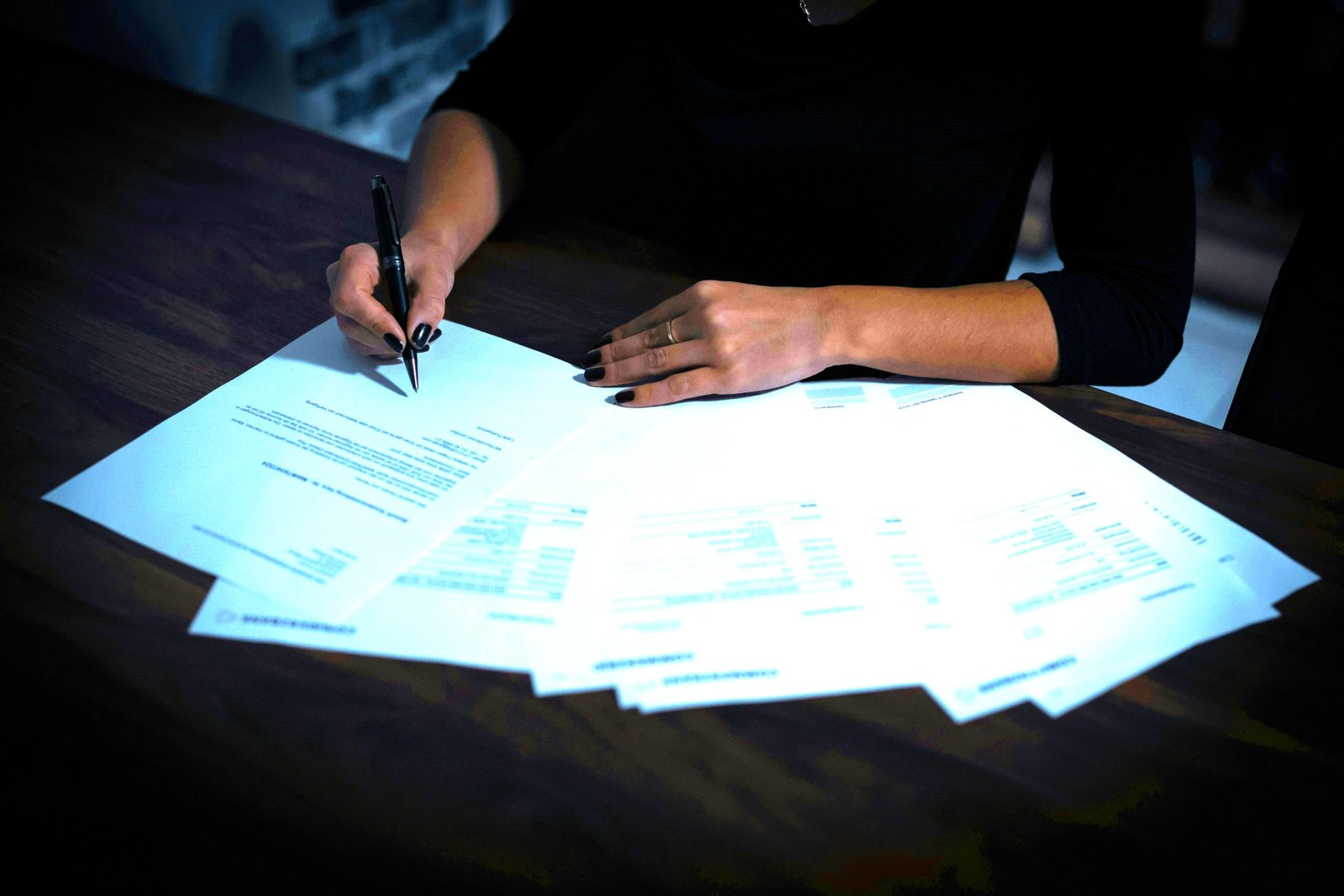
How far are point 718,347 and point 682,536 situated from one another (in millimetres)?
204

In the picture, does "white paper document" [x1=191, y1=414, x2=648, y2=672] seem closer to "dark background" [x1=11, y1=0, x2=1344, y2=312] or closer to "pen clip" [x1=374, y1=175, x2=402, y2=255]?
"pen clip" [x1=374, y1=175, x2=402, y2=255]

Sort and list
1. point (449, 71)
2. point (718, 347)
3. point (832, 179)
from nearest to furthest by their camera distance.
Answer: point (718, 347) < point (832, 179) < point (449, 71)

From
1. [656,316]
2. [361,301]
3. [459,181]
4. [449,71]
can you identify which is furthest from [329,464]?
[449,71]

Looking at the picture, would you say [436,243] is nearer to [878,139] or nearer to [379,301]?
[379,301]

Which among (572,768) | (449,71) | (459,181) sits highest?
(449,71)

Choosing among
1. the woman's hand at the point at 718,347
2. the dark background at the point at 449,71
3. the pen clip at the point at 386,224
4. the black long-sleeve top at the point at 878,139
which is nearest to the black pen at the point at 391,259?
the pen clip at the point at 386,224

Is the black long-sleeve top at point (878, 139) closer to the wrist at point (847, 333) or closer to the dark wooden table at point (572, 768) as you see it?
the wrist at point (847, 333)

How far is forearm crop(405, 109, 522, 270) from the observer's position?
3.12ft

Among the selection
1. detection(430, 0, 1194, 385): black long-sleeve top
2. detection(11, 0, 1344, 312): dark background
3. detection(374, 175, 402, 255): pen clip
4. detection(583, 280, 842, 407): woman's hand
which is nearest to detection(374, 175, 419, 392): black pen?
detection(374, 175, 402, 255): pen clip

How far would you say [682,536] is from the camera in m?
0.64

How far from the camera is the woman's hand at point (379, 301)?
0.79 m

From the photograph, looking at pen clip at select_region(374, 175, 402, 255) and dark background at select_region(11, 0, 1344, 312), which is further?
dark background at select_region(11, 0, 1344, 312)

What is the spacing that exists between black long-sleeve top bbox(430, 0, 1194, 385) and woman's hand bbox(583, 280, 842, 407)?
0.54ft

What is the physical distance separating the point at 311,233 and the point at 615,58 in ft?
1.45
